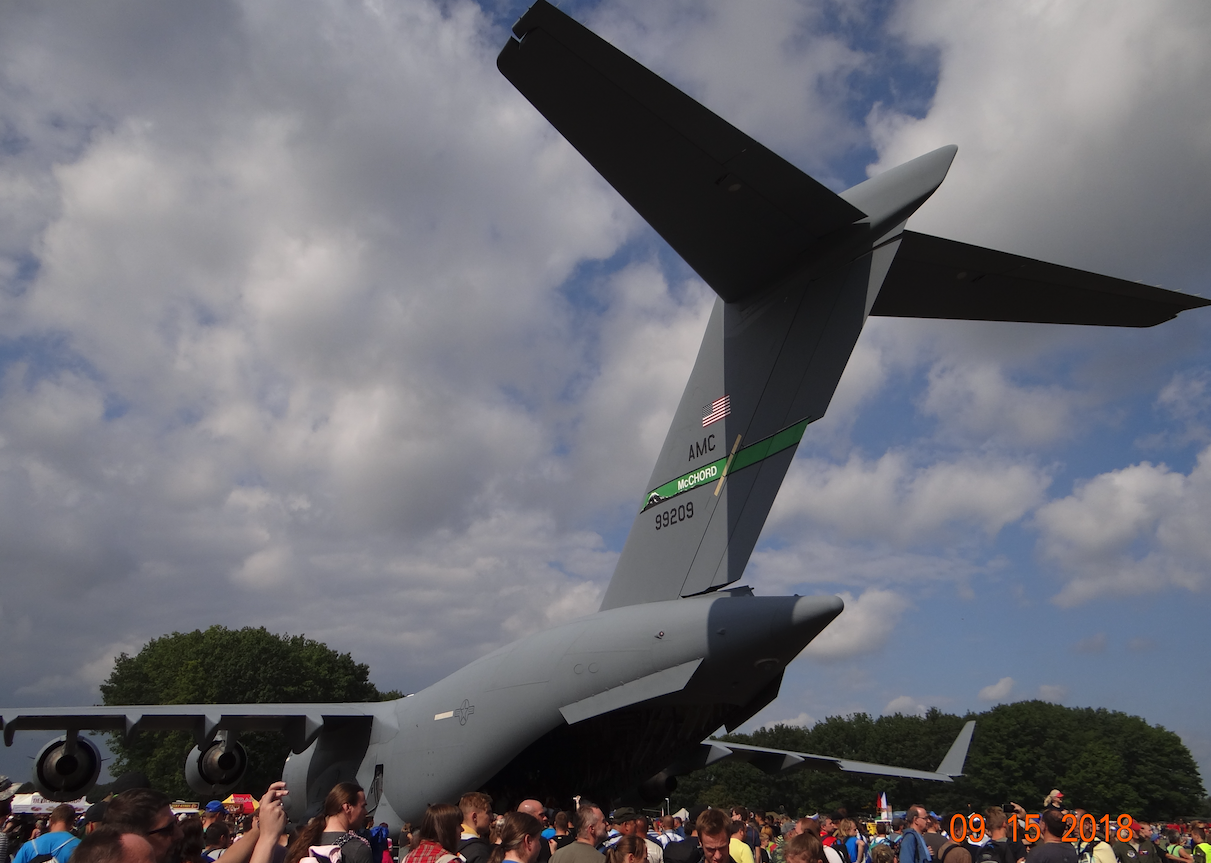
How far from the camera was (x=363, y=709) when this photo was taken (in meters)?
11.0

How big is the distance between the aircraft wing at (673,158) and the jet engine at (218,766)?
8981 millimetres

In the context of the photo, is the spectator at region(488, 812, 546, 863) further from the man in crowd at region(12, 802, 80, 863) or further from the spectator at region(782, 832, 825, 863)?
the man in crowd at region(12, 802, 80, 863)

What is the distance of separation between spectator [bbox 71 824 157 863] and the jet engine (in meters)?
10.4

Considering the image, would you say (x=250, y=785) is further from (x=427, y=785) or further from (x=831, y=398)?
(x=831, y=398)

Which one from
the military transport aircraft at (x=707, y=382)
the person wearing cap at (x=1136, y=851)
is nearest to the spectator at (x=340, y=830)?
the military transport aircraft at (x=707, y=382)

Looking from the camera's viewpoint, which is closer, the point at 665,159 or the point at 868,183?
the point at 665,159

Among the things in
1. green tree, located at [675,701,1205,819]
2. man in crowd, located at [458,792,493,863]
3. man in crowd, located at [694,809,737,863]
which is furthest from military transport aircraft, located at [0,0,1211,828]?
green tree, located at [675,701,1205,819]

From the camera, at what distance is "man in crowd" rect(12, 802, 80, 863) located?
14.0ft

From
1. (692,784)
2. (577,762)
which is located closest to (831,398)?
(577,762)

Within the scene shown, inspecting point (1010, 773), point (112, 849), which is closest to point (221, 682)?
point (112, 849)

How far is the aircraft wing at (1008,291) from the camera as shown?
6172mm

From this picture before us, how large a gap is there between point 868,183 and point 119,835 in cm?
617

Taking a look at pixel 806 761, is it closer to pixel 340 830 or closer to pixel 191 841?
pixel 340 830
